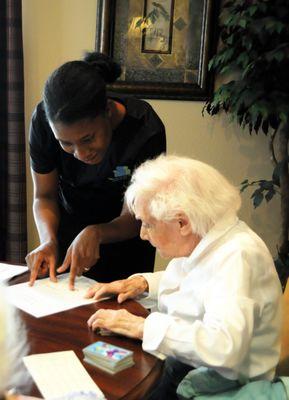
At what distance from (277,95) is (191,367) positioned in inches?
68.8

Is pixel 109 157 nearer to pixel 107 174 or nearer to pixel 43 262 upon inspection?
pixel 107 174

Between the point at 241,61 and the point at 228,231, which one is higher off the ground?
the point at 241,61

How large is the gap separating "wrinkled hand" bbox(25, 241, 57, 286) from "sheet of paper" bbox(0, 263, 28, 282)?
0.08m

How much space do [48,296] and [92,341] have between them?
330 mm

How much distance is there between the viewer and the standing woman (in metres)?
1.54

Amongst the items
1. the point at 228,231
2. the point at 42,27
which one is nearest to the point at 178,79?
the point at 42,27

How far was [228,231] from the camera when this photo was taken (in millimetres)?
1270

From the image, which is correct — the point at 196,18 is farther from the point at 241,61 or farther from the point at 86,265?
the point at 86,265

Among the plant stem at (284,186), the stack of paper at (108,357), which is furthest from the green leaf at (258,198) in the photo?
the stack of paper at (108,357)

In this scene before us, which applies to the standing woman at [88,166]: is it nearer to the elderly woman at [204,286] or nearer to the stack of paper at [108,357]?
the elderly woman at [204,286]

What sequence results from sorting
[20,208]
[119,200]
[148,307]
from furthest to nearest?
[20,208]
[119,200]
[148,307]

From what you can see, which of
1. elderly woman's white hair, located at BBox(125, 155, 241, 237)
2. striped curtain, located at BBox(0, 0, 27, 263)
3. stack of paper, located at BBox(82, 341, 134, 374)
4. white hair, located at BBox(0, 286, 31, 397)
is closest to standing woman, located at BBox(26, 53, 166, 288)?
elderly woman's white hair, located at BBox(125, 155, 241, 237)

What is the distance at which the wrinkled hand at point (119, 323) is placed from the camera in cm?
125

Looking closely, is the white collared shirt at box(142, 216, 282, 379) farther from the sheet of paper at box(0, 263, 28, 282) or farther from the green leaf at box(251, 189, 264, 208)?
the green leaf at box(251, 189, 264, 208)
